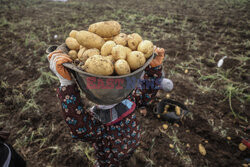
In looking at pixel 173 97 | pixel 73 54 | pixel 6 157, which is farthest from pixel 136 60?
pixel 173 97

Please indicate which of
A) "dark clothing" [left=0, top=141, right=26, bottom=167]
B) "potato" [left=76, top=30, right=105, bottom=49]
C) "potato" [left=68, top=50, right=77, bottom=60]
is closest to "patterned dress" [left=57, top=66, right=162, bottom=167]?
"potato" [left=68, top=50, right=77, bottom=60]

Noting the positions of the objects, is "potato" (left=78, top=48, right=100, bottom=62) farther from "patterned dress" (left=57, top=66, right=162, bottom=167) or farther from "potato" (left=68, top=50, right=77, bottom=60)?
"patterned dress" (left=57, top=66, right=162, bottom=167)

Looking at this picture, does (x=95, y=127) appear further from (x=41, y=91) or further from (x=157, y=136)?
(x=41, y=91)

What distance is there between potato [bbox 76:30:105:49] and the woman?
151 mm

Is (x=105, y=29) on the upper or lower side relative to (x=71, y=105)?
upper

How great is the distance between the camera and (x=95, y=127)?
44.6 inches

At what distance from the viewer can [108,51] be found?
2.72 ft

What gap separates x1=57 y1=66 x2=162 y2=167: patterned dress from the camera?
96cm

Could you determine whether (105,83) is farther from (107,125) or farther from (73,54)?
(107,125)

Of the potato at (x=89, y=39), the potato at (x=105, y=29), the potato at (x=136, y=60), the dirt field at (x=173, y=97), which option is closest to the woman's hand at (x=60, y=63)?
the potato at (x=89, y=39)

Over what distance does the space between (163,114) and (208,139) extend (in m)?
0.65

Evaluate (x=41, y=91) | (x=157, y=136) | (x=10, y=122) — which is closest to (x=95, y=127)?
(x=157, y=136)

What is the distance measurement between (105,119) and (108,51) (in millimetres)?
576

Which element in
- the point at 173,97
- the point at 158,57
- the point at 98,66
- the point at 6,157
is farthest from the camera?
the point at 173,97
